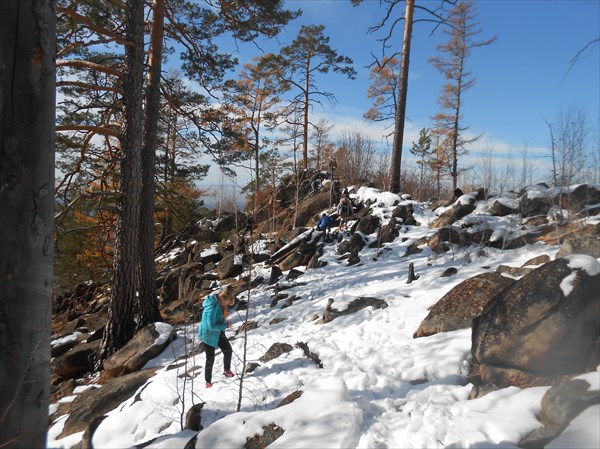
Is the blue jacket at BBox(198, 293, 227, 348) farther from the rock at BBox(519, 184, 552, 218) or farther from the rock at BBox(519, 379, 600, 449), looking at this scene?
the rock at BBox(519, 184, 552, 218)

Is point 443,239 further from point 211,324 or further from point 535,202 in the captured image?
point 211,324

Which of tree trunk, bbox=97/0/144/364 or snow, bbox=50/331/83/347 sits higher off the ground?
tree trunk, bbox=97/0/144/364

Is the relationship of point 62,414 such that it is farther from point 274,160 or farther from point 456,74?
point 456,74

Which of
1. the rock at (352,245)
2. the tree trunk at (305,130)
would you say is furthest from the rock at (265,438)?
the tree trunk at (305,130)

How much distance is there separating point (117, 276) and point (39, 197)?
616 centimetres

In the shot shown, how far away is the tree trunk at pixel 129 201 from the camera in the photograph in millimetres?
6109

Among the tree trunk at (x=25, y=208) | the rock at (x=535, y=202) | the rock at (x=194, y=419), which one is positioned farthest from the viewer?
the rock at (x=535, y=202)

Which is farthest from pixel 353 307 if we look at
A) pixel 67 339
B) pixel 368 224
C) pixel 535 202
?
pixel 67 339

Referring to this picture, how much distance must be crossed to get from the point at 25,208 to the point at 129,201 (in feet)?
18.7

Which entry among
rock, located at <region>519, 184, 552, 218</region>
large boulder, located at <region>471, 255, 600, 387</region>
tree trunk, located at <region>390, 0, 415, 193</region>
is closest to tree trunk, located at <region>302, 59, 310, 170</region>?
tree trunk, located at <region>390, 0, 415, 193</region>

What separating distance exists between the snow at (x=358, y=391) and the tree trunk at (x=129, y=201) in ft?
3.66

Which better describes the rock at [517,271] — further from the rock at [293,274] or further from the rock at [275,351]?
the rock at [293,274]

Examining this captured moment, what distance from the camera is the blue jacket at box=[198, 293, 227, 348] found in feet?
15.5

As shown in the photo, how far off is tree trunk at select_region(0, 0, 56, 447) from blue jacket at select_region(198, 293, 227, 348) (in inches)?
138
